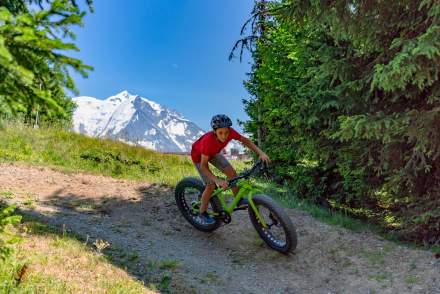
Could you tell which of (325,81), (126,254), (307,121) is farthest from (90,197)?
(325,81)

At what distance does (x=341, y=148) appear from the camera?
362 inches

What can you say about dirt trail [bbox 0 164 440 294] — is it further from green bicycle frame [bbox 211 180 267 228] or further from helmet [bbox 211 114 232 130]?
helmet [bbox 211 114 232 130]

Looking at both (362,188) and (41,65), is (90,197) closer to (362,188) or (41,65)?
(362,188)

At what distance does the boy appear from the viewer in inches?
272

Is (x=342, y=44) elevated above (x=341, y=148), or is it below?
above

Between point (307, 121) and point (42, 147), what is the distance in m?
10.1

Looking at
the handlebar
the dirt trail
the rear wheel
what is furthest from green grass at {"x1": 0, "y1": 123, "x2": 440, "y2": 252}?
the handlebar

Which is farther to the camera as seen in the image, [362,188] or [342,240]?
[362,188]

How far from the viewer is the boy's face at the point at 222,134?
6.96 metres

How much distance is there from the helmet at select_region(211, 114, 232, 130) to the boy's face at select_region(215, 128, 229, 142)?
0.09 meters

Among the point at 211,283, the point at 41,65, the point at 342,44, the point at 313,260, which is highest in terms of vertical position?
the point at 342,44

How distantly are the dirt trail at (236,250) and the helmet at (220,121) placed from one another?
252 centimetres

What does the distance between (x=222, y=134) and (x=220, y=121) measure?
29 cm

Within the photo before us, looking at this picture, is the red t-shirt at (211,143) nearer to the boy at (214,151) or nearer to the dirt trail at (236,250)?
the boy at (214,151)
